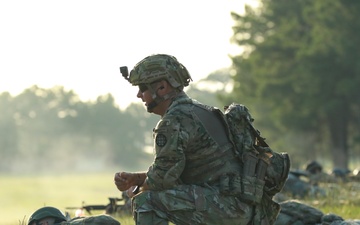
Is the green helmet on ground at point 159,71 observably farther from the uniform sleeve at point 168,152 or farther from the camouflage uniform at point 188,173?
the uniform sleeve at point 168,152

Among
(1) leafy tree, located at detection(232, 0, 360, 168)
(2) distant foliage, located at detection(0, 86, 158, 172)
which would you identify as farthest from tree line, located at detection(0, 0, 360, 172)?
(2) distant foliage, located at detection(0, 86, 158, 172)

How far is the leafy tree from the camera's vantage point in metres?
46.8

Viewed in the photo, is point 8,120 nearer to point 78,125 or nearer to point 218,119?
point 78,125

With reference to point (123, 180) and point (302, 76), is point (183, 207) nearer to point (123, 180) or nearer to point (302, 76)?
point (123, 180)

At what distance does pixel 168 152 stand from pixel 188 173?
0.43 metres

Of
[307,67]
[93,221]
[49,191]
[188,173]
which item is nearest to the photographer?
[188,173]

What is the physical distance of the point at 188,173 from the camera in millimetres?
8469

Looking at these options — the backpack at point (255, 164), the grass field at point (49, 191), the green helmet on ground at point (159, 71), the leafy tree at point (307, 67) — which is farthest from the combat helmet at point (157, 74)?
the grass field at point (49, 191)

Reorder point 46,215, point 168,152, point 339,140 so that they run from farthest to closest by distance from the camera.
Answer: point 339,140 → point 46,215 → point 168,152

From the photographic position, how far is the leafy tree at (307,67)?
4681 centimetres

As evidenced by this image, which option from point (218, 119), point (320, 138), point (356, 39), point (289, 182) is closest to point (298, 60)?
point (356, 39)

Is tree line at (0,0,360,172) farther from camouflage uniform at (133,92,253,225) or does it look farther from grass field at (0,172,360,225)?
camouflage uniform at (133,92,253,225)

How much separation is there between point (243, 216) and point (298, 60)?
40555mm

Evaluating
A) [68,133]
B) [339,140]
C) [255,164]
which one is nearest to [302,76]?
[339,140]
